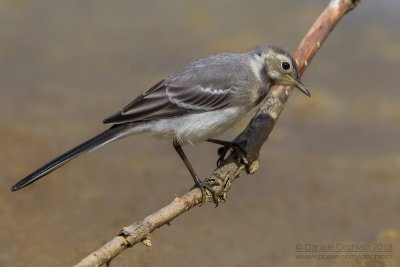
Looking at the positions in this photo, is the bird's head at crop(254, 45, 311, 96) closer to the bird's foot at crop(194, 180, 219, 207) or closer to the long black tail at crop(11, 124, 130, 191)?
the bird's foot at crop(194, 180, 219, 207)

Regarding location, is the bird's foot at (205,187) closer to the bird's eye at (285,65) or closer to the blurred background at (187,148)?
the bird's eye at (285,65)

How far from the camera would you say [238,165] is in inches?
276

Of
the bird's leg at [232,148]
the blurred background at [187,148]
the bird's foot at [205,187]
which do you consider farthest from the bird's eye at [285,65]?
the blurred background at [187,148]

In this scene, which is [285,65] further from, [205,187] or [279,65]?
[205,187]

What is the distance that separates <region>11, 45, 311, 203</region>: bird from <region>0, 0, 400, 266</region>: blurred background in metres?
1.92

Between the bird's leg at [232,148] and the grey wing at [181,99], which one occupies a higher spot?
the grey wing at [181,99]

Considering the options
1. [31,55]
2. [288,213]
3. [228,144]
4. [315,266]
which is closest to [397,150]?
[288,213]

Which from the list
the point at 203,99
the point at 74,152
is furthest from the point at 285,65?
the point at 74,152

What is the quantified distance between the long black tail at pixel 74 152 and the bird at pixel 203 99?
0.01 m

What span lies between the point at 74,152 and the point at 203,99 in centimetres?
148

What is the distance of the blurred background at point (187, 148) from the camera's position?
8406mm

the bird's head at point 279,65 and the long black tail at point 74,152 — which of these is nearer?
the long black tail at point 74,152

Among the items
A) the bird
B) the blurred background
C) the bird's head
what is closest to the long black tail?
the bird

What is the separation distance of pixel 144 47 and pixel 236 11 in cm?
219
